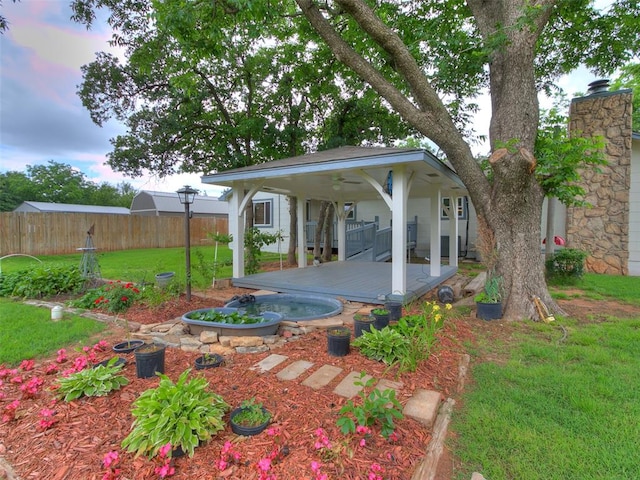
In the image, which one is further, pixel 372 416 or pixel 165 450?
pixel 372 416

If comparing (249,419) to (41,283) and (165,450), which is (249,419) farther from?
(41,283)

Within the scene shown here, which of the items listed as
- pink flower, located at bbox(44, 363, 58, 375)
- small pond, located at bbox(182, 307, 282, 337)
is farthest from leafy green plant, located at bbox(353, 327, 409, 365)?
pink flower, located at bbox(44, 363, 58, 375)

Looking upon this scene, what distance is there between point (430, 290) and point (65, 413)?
602cm

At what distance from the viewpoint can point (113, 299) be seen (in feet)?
16.2

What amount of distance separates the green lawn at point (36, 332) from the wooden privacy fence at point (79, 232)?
6.09 metres

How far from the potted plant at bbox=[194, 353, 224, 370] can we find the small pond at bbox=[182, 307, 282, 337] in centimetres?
56

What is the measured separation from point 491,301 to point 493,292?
14 centimetres

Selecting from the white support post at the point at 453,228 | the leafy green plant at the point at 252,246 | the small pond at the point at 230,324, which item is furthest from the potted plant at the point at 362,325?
the white support post at the point at 453,228

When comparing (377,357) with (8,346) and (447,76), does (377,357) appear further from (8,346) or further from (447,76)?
(447,76)

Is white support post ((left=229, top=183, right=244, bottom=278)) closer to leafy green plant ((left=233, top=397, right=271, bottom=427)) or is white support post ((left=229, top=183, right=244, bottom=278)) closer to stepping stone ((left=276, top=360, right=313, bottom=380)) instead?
stepping stone ((left=276, top=360, right=313, bottom=380))

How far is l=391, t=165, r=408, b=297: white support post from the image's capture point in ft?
16.4

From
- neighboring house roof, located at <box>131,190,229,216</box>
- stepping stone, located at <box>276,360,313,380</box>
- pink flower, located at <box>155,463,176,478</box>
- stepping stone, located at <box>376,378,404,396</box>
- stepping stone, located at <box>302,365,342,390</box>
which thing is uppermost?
neighboring house roof, located at <box>131,190,229,216</box>

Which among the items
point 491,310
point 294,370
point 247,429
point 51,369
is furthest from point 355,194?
point 247,429

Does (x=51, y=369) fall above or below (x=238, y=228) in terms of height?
below
